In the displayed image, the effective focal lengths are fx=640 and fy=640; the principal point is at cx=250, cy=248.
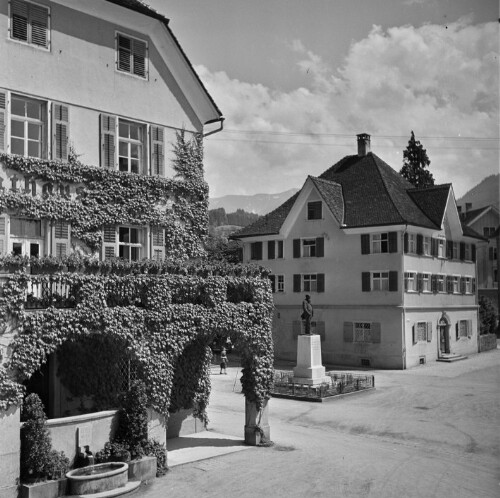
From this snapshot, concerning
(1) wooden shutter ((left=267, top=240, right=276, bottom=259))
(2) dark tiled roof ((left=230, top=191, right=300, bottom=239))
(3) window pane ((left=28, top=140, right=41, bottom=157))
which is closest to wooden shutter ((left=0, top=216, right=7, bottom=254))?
(3) window pane ((left=28, top=140, right=41, bottom=157))

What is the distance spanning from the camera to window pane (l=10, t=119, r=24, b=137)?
19069 mm

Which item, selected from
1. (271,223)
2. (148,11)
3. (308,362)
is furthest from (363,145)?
(148,11)

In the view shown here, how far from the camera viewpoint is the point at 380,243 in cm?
4275

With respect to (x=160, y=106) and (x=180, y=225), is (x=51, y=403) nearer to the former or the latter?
(x=180, y=225)

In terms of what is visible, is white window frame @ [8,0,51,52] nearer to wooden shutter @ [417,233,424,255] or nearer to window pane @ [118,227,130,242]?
window pane @ [118,227,130,242]

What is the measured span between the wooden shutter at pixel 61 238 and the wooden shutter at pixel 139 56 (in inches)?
241

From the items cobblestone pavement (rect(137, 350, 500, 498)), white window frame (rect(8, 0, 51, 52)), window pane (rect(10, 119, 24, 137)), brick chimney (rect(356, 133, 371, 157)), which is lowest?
cobblestone pavement (rect(137, 350, 500, 498))

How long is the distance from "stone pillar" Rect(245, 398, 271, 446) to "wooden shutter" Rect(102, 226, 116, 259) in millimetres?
6632

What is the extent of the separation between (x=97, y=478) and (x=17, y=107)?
1104cm

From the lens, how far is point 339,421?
993 inches

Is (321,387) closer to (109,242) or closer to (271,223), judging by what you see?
(109,242)

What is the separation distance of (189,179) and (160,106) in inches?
111

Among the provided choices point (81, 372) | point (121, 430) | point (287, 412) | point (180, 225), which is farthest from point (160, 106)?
point (287, 412)

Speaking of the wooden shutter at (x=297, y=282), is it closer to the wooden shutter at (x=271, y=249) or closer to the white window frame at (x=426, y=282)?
the wooden shutter at (x=271, y=249)
